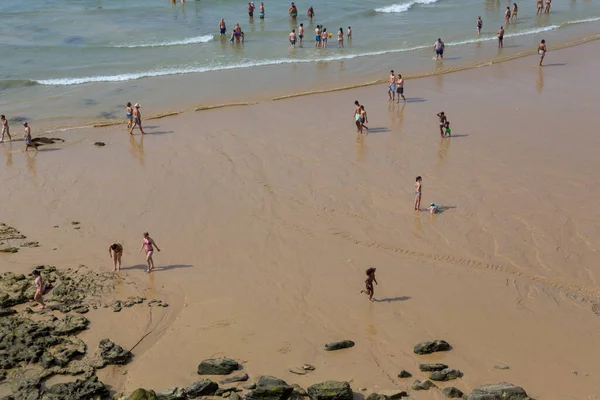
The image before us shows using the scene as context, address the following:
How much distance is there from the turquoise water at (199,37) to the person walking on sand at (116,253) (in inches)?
480

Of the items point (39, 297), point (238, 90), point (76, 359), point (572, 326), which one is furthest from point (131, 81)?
point (572, 326)

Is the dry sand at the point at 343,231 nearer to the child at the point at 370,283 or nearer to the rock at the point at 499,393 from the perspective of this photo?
the child at the point at 370,283

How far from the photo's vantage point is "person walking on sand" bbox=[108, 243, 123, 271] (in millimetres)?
15416

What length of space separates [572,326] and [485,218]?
470 centimetres

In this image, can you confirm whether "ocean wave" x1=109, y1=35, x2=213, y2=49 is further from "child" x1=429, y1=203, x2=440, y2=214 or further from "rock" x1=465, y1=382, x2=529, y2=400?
"rock" x1=465, y1=382, x2=529, y2=400

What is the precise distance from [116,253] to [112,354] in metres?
3.41

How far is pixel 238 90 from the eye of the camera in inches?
1146

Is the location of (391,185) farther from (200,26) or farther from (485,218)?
(200,26)

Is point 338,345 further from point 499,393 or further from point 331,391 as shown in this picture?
point 499,393

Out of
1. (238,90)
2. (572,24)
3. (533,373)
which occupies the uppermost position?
(572,24)

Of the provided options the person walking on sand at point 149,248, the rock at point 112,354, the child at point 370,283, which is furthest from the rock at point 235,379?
the person walking on sand at point 149,248

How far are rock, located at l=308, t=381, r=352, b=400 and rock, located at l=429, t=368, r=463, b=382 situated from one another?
148 cm

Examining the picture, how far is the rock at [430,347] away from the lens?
1244 centimetres

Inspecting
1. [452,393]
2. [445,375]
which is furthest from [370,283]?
[452,393]
